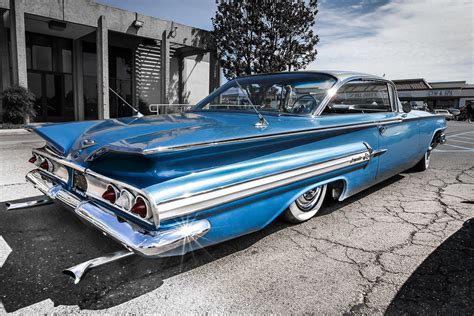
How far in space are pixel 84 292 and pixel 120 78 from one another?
18.1 meters

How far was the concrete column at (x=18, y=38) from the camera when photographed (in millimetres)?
12203

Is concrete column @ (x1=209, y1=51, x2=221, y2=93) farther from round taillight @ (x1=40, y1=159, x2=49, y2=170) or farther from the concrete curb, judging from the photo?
round taillight @ (x1=40, y1=159, x2=49, y2=170)

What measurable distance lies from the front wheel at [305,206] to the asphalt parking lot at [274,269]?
0.28ft

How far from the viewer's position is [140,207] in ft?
6.06

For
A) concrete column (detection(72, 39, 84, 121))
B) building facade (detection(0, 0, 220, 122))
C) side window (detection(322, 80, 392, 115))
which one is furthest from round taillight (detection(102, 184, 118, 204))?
concrete column (detection(72, 39, 84, 121))

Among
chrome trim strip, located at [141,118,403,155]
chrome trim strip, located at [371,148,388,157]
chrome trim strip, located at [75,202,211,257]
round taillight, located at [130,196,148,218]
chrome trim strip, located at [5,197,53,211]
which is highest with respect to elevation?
chrome trim strip, located at [141,118,403,155]

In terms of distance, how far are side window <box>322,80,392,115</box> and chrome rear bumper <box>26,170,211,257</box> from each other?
1790 mm

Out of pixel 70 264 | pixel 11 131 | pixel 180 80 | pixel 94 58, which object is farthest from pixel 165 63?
pixel 70 264

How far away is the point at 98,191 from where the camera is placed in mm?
2170

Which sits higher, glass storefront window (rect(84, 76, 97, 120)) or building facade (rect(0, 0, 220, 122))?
building facade (rect(0, 0, 220, 122))

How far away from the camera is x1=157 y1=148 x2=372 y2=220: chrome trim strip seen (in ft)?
5.99

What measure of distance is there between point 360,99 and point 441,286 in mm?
2458

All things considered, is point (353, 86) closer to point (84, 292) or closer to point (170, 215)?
point (170, 215)

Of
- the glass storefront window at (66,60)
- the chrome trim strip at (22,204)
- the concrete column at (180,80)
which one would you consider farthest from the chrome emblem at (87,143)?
the concrete column at (180,80)
